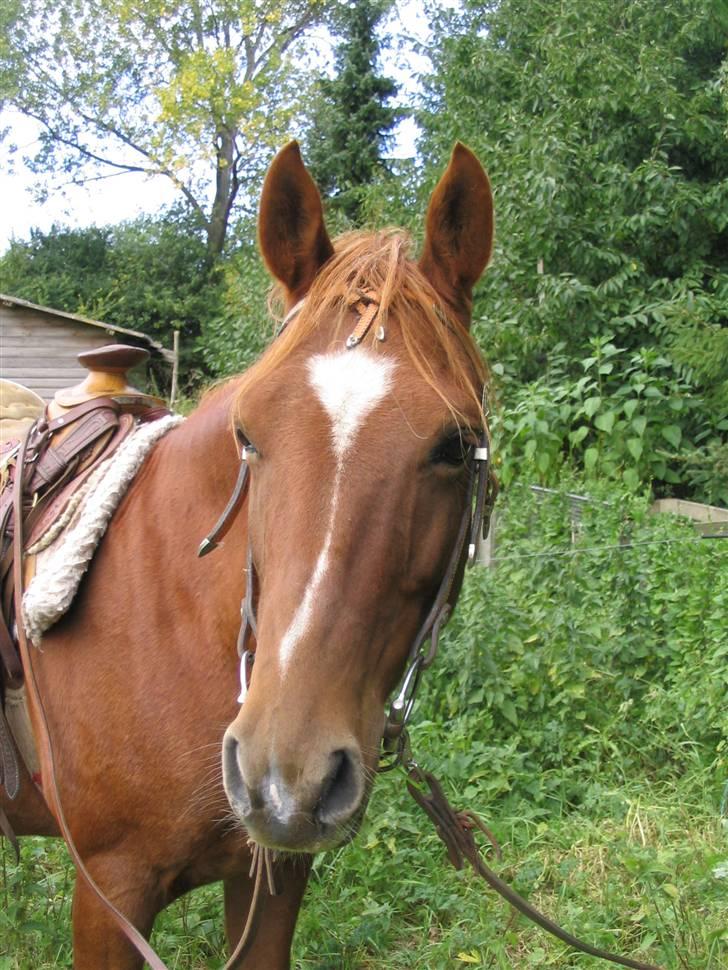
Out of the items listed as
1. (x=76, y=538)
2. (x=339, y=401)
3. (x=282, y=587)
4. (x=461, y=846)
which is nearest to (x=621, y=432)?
(x=461, y=846)

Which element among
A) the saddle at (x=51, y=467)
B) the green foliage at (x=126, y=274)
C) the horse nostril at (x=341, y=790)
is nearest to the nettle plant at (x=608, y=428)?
the saddle at (x=51, y=467)

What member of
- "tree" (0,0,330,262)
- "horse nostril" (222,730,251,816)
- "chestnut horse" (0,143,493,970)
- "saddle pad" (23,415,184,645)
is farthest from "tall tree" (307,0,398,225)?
"horse nostril" (222,730,251,816)

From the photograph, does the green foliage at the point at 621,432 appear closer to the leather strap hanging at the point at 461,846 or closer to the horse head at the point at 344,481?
the leather strap hanging at the point at 461,846

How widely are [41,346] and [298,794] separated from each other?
19795 millimetres

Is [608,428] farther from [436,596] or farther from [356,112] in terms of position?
[356,112]

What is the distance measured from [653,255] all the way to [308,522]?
775 cm

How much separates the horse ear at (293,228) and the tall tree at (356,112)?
20.7 meters

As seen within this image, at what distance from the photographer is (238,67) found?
27359mm

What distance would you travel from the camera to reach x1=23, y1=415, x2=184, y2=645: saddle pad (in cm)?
210

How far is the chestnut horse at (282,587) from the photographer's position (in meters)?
1.45

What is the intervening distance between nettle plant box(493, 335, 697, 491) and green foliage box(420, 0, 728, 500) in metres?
0.02

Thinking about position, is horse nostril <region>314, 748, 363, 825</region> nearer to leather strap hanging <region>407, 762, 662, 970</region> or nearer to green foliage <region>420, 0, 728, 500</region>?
leather strap hanging <region>407, 762, 662, 970</region>

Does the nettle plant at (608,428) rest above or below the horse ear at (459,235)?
below

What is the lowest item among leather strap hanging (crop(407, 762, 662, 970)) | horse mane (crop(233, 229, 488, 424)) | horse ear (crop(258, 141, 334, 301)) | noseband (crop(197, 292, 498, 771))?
leather strap hanging (crop(407, 762, 662, 970))
